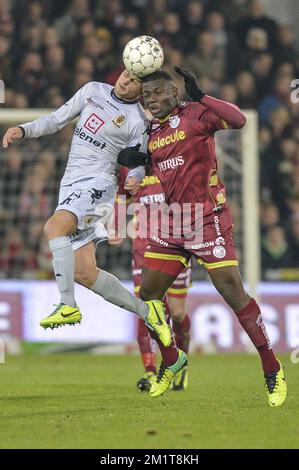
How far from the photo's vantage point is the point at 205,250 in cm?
810

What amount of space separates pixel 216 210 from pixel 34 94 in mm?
9324

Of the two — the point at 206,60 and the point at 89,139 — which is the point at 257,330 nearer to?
the point at 89,139

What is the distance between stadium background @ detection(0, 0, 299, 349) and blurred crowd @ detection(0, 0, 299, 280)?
0.05 feet

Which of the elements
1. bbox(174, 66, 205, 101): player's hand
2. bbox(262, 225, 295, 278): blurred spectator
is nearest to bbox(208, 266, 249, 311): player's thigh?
bbox(174, 66, 205, 101): player's hand

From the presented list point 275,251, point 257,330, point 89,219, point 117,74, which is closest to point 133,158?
point 89,219

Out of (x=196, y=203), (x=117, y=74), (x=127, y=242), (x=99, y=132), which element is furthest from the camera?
(x=117, y=74)

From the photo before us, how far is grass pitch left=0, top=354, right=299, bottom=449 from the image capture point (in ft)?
21.3

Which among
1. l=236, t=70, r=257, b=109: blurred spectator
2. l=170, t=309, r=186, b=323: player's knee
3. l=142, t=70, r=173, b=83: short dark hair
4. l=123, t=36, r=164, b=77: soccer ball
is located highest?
l=236, t=70, r=257, b=109: blurred spectator

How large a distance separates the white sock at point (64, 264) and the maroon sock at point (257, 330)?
4.21 ft

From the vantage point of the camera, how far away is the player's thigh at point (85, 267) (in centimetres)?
857

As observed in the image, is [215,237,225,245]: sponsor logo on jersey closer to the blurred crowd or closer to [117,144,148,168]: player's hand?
[117,144,148,168]: player's hand

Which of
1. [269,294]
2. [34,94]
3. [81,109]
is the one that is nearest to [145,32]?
[34,94]

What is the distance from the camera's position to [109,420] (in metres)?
7.45

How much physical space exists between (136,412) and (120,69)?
10.3m
